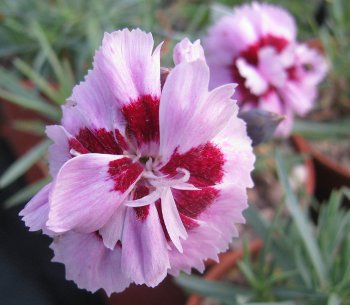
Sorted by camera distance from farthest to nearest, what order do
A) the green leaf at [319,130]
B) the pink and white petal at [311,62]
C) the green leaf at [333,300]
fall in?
the green leaf at [319,130]
the pink and white petal at [311,62]
the green leaf at [333,300]

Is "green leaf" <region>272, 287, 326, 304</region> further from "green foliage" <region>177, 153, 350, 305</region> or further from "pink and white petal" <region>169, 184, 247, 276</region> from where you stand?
"pink and white petal" <region>169, 184, 247, 276</region>

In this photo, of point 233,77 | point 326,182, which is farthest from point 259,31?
point 326,182

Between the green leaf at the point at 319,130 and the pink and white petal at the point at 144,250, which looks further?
the green leaf at the point at 319,130

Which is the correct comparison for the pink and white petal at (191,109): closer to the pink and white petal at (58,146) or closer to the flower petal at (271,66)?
the pink and white petal at (58,146)

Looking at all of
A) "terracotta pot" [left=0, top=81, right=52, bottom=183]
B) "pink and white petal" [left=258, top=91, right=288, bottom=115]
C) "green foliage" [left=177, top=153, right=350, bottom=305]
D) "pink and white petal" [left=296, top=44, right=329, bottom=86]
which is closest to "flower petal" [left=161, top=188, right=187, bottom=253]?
"green foliage" [left=177, top=153, right=350, bottom=305]

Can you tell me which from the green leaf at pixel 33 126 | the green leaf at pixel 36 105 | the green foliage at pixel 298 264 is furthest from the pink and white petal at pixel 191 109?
the green leaf at pixel 33 126

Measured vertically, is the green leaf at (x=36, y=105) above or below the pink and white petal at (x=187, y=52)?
below
